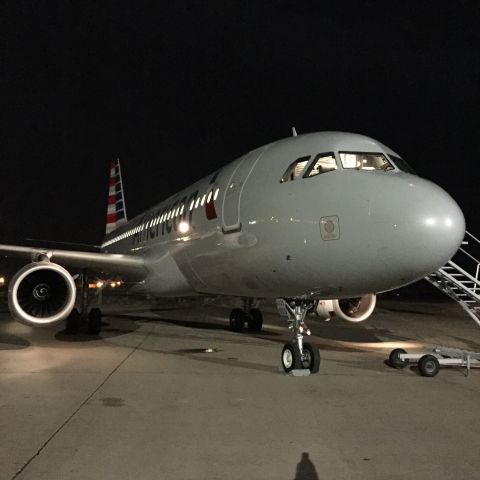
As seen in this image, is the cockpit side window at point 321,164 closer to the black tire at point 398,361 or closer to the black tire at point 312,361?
the black tire at point 312,361

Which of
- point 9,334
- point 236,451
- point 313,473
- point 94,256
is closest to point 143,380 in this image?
point 236,451

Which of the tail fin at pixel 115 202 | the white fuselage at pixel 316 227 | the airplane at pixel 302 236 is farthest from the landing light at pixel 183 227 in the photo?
the tail fin at pixel 115 202

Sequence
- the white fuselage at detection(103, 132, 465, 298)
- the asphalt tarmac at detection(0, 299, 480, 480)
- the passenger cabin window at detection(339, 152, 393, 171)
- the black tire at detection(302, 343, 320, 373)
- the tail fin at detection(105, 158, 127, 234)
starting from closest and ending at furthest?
the asphalt tarmac at detection(0, 299, 480, 480)
the white fuselage at detection(103, 132, 465, 298)
the passenger cabin window at detection(339, 152, 393, 171)
the black tire at detection(302, 343, 320, 373)
the tail fin at detection(105, 158, 127, 234)

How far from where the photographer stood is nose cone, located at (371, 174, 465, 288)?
18.8 ft

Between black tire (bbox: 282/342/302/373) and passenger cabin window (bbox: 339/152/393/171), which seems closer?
passenger cabin window (bbox: 339/152/393/171)

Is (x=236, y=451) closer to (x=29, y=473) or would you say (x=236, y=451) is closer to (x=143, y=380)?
(x=29, y=473)

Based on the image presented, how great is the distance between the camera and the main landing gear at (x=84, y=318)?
13.3 m

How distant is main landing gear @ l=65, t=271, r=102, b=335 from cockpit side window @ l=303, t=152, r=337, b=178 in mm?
8254

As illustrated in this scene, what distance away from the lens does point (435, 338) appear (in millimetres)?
14438

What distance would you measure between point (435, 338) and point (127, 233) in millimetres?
10048

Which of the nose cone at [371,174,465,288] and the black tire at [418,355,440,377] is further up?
the nose cone at [371,174,465,288]

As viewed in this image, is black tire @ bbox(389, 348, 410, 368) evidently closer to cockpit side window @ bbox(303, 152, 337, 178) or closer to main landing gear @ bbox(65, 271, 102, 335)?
cockpit side window @ bbox(303, 152, 337, 178)

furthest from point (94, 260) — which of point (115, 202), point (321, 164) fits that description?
point (115, 202)

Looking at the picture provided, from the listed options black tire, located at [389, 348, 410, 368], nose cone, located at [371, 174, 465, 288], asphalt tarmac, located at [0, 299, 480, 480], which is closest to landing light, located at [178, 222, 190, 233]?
asphalt tarmac, located at [0, 299, 480, 480]
